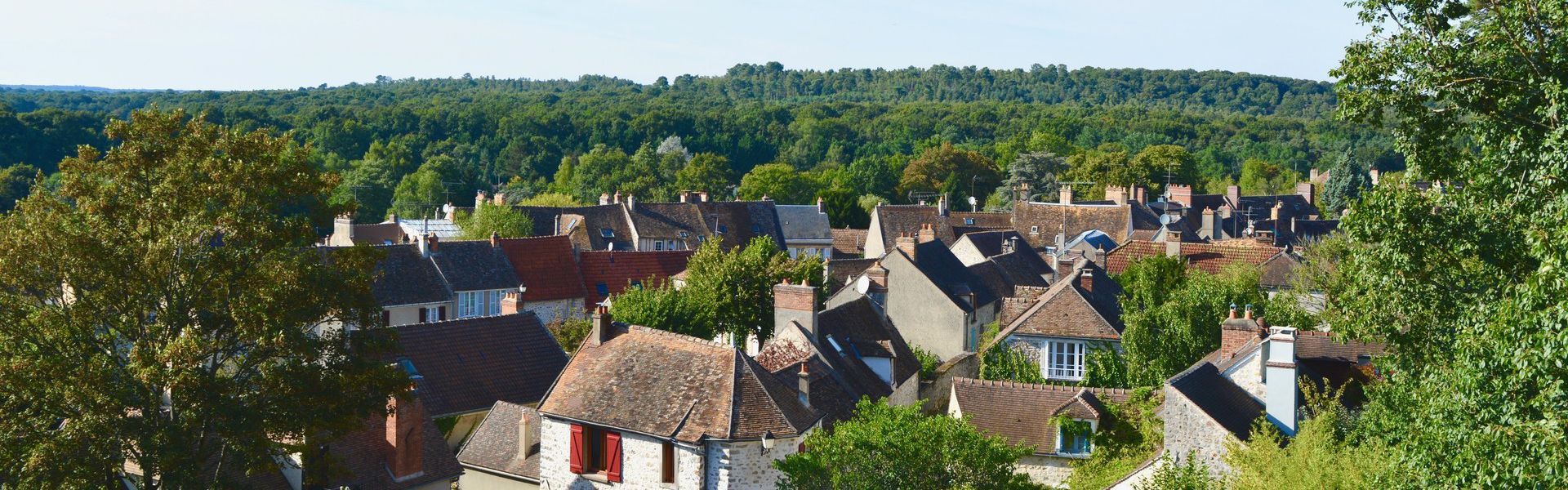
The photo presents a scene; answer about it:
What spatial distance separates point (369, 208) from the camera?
107m

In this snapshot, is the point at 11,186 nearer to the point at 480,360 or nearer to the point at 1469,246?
the point at 480,360

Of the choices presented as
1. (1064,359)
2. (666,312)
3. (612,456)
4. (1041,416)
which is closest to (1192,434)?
(1041,416)

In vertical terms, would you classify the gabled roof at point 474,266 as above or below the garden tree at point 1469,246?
below

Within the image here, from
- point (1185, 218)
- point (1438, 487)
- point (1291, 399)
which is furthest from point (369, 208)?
point (1438, 487)

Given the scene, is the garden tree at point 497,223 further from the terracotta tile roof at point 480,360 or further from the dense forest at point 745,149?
the terracotta tile roof at point 480,360

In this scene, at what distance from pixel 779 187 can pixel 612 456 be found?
3174 inches

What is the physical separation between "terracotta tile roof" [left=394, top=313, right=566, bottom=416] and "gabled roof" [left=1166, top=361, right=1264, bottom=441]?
14320mm

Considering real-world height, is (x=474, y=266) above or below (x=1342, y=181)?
below

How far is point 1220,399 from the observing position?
23.8 m

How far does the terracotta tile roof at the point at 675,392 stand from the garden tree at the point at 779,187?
3047 inches

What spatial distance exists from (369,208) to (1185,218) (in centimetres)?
6369

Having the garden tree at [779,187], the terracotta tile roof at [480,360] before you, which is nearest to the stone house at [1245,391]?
the terracotta tile roof at [480,360]

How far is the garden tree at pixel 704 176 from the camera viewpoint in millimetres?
114000

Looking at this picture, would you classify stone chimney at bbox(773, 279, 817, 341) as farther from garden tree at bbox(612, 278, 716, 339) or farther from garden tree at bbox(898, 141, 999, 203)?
garden tree at bbox(898, 141, 999, 203)
